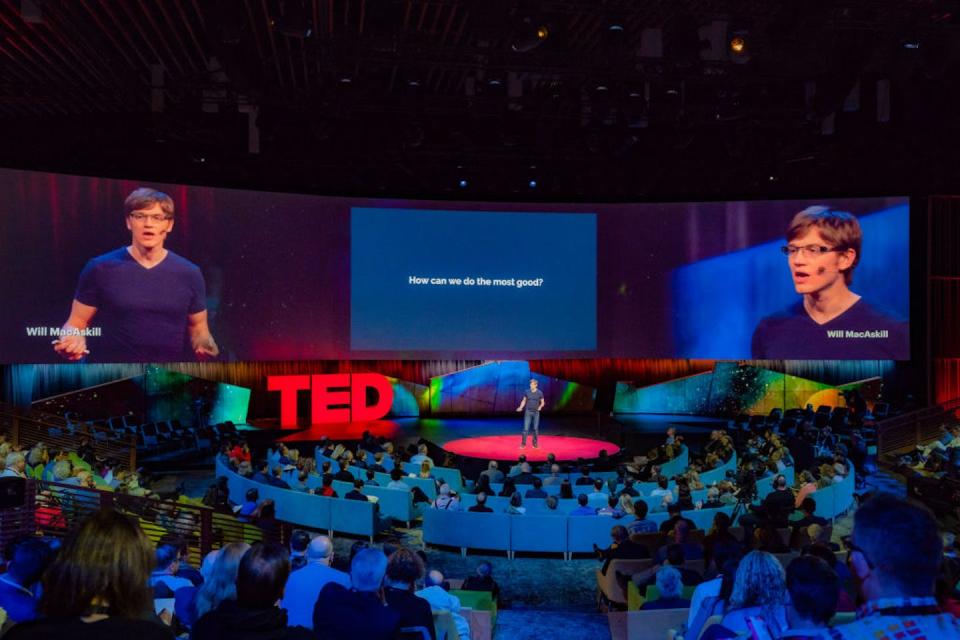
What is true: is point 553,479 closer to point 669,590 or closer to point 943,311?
point 669,590

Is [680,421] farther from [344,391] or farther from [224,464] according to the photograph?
[224,464]

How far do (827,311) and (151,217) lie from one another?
1620 centimetres

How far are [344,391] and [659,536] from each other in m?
13.9

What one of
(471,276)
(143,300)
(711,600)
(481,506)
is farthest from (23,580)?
(471,276)

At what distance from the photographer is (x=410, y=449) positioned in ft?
48.0

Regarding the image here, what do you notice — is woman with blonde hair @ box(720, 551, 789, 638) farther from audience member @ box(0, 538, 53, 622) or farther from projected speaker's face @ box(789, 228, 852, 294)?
projected speaker's face @ box(789, 228, 852, 294)

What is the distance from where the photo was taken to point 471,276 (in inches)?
805

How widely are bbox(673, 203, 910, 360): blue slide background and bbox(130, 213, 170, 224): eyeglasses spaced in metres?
12.5

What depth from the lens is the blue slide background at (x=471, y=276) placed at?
20078 millimetres

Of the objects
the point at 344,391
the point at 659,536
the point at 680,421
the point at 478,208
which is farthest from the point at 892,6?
the point at 344,391

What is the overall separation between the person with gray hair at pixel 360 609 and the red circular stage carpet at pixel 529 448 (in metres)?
12.2

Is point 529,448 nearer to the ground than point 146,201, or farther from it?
nearer to the ground

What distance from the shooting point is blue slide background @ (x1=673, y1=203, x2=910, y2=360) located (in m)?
20.0

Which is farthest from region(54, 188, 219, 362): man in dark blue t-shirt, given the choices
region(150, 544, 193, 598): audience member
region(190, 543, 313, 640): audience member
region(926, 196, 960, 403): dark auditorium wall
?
region(926, 196, 960, 403): dark auditorium wall
